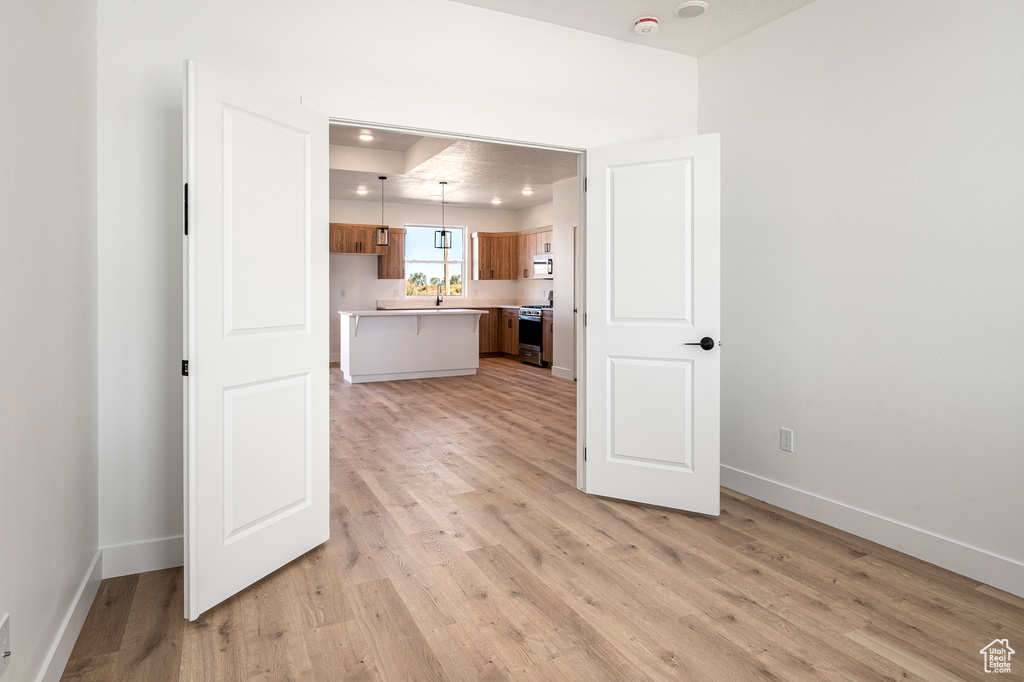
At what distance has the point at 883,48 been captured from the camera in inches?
111

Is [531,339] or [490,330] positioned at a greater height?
[490,330]

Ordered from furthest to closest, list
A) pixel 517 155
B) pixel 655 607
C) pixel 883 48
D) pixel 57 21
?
pixel 517 155
pixel 883 48
pixel 655 607
pixel 57 21

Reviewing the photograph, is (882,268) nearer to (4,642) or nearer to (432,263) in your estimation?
(4,642)

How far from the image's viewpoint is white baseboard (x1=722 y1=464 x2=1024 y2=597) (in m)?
2.43

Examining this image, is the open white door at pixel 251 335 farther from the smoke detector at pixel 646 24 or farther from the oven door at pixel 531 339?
the oven door at pixel 531 339

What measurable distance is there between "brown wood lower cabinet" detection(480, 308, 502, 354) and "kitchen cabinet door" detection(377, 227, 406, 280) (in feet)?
Answer: 5.96

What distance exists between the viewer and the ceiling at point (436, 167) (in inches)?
252

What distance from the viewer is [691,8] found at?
3.12 m

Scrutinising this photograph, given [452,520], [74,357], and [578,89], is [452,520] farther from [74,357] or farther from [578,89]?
[578,89]

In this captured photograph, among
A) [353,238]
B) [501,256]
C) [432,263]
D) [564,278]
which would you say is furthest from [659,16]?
[432,263]

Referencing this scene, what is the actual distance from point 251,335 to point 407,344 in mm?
5753

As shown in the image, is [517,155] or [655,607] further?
[517,155]

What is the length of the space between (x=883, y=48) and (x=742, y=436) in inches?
84.5

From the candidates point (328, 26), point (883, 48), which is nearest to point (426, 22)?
point (328, 26)
